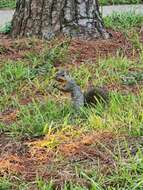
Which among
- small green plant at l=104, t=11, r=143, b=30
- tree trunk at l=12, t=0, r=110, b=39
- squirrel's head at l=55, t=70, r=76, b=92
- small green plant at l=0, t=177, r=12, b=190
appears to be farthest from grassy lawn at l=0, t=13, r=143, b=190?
small green plant at l=104, t=11, r=143, b=30

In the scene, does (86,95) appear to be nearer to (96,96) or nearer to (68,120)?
(96,96)

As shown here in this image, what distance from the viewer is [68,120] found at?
3840 millimetres

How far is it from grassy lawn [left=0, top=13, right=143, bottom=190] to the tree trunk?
26 cm

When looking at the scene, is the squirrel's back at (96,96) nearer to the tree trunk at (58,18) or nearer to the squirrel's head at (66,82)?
the squirrel's head at (66,82)

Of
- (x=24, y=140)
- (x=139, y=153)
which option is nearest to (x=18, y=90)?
(x=24, y=140)

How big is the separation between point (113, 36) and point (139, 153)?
140 inches

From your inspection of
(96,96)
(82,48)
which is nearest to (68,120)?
(96,96)

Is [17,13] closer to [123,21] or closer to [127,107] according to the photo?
[123,21]

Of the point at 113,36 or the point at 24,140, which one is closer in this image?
the point at 24,140

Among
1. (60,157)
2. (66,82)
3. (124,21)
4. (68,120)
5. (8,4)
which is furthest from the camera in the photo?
(8,4)

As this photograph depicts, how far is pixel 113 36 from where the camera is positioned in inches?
255

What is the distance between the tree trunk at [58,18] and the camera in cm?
620

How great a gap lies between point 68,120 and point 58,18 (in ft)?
8.46

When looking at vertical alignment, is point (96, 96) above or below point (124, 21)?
above
